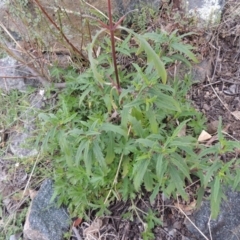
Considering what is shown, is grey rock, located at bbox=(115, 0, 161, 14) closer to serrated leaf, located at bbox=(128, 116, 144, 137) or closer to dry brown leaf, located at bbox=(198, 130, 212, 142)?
dry brown leaf, located at bbox=(198, 130, 212, 142)

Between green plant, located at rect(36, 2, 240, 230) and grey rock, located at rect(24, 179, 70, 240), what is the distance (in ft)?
0.34

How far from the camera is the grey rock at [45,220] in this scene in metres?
2.42

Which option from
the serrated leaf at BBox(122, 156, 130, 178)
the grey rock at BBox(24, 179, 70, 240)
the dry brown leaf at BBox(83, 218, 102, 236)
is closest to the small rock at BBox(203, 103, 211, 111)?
the serrated leaf at BBox(122, 156, 130, 178)

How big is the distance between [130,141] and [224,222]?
0.70 meters

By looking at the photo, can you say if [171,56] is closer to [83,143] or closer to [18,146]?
[83,143]

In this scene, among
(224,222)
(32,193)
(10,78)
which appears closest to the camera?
(224,222)

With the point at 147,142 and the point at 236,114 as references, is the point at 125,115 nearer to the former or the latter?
the point at 147,142

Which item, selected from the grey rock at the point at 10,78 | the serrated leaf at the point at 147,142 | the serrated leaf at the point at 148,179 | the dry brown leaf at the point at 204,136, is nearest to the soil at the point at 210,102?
the dry brown leaf at the point at 204,136

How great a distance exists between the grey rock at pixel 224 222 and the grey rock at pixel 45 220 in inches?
30.6

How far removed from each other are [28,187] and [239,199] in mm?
1361

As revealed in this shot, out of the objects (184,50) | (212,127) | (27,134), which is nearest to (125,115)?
(184,50)

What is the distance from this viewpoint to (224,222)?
2.21m

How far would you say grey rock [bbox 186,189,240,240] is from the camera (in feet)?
7.23

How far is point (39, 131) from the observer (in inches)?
109
